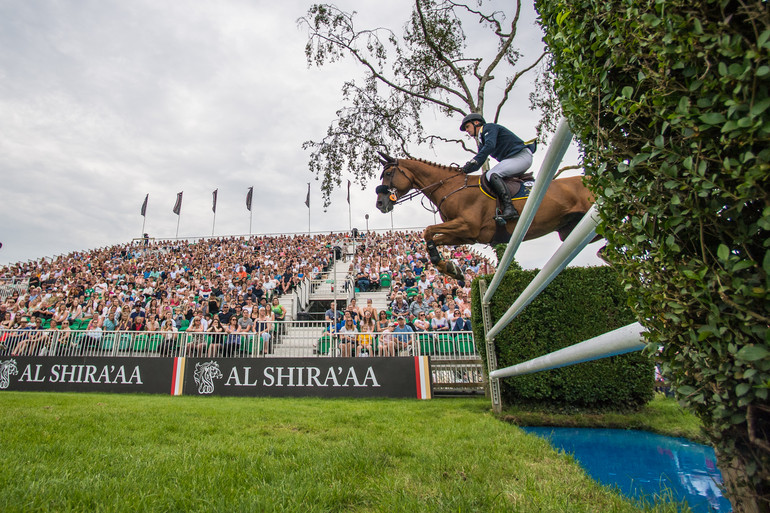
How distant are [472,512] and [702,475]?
2478mm

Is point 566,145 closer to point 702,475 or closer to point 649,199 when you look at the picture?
point 649,199

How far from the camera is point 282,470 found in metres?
2.63

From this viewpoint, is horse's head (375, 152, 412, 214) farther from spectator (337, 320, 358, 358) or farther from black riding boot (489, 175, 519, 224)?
spectator (337, 320, 358, 358)

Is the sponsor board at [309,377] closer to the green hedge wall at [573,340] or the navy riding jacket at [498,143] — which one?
the green hedge wall at [573,340]

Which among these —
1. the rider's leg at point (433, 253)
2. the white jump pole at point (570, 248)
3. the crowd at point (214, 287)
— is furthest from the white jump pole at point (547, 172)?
the crowd at point (214, 287)

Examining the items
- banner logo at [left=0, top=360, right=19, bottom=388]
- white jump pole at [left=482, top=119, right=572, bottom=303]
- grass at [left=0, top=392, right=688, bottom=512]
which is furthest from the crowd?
white jump pole at [left=482, top=119, right=572, bottom=303]

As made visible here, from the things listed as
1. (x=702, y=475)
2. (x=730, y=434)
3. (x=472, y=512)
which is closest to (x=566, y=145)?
(x=730, y=434)

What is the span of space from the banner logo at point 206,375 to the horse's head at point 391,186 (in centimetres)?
673

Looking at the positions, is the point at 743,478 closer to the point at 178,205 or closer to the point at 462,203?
the point at 462,203

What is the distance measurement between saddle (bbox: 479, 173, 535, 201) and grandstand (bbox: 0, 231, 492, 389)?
5.98ft

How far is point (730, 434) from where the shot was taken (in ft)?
3.01

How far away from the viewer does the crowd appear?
11898 millimetres

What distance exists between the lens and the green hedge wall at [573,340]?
21.3 feet

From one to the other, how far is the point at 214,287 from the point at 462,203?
1573 centimetres
